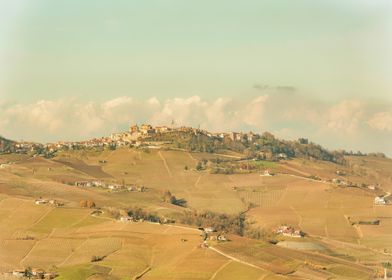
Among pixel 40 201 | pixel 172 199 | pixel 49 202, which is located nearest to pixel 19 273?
pixel 40 201

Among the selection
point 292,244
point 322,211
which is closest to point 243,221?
point 322,211

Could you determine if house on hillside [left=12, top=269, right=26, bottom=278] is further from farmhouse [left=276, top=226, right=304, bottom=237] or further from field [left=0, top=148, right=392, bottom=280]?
farmhouse [left=276, top=226, right=304, bottom=237]

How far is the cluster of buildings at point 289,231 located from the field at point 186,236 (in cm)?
269

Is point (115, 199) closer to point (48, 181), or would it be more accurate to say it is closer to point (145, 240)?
point (48, 181)

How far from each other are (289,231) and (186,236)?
32236mm

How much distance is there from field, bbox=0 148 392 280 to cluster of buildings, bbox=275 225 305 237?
106 inches

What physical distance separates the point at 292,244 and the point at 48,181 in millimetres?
71621

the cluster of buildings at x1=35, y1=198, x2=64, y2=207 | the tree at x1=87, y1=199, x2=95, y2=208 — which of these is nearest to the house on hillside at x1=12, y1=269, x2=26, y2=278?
the cluster of buildings at x1=35, y1=198, x2=64, y2=207

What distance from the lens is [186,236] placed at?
121 m

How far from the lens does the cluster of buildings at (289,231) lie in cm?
14525

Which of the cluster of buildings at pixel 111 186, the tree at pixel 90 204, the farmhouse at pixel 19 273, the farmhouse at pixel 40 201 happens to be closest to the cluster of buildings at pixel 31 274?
the farmhouse at pixel 19 273

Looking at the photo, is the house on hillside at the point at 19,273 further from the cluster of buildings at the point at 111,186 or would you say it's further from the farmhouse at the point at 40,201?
the cluster of buildings at the point at 111,186

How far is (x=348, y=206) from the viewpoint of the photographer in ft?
571

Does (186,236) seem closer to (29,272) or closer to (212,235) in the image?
(212,235)
